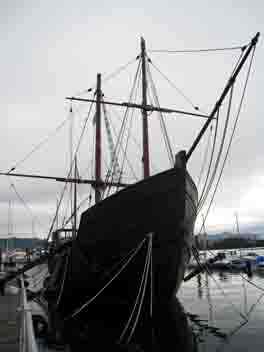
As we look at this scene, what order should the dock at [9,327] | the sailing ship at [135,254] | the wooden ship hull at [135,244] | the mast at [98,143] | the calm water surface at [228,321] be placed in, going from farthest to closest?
the mast at [98,143]
the wooden ship hull at [135,244]
the sailing ship at [135,254]
the calm water surface at [228,321]
the dock at [9,327]

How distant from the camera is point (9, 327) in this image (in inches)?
267

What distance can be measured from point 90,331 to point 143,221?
351 cm

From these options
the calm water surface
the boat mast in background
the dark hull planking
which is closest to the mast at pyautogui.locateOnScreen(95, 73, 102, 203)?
the boat mast in background

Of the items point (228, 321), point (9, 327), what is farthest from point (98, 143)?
point (9, 327)

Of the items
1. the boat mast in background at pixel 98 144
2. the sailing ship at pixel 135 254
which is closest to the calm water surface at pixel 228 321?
the sailing ship at pixel 135 254

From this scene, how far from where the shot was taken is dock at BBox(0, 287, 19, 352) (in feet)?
18.1

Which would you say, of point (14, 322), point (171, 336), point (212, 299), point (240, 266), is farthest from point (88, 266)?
point (240, 266)

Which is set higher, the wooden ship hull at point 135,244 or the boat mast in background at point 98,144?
the boat mast in background at point 98,144

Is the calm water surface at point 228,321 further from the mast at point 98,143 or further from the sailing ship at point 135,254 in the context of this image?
the mast at point 98,143

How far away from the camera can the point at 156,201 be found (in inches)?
395

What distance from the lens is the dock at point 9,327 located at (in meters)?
5.51

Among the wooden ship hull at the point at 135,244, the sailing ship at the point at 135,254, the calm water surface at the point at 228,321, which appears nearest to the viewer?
the calm water surface at the point at 228,321

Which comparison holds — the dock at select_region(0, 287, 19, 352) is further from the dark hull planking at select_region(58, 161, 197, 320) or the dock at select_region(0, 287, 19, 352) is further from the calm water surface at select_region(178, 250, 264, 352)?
the calm water surface at select_region(178, 250, 264, 352)

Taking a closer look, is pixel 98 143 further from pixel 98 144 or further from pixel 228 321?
pixel 228 321
